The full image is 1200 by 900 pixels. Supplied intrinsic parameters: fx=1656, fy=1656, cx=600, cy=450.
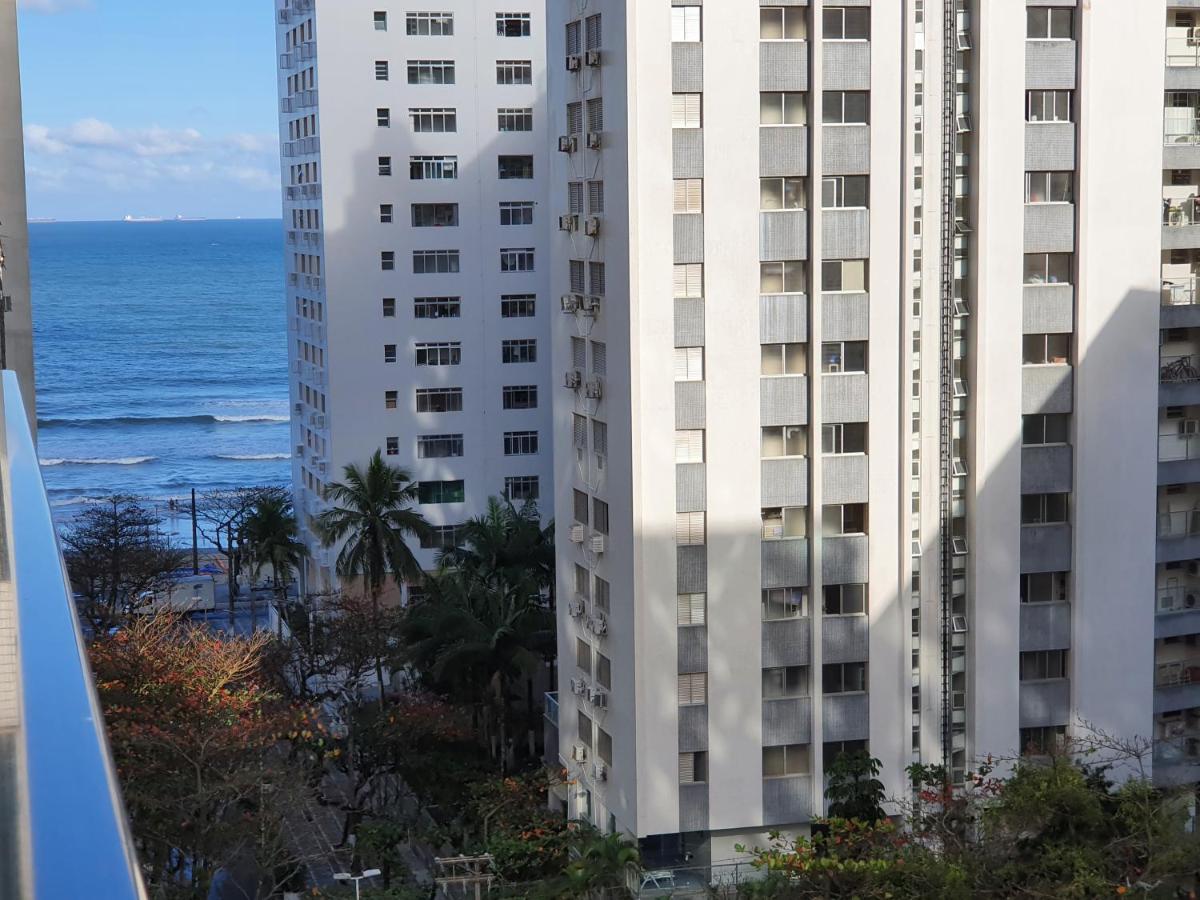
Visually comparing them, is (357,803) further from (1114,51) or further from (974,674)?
(1114,51)

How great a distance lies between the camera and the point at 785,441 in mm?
24734

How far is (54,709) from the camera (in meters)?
1.94

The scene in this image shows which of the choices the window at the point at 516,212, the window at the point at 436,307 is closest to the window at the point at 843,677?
the window at the point at 436,307

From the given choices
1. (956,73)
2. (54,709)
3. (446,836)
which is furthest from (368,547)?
(54,709)

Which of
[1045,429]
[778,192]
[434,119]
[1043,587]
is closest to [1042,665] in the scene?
[1043,587]

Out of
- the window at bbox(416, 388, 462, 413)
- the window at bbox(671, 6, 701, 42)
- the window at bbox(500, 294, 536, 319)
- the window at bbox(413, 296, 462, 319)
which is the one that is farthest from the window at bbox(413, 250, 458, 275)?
the window at bbox(671, 6, 701, 42)

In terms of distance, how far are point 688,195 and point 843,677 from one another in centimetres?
766

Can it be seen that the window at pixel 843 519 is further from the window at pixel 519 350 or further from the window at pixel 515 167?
the window at pixel 515 167

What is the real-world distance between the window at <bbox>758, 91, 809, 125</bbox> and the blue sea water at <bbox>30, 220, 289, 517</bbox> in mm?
53567

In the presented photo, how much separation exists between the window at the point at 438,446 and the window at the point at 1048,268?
2374 centimetres

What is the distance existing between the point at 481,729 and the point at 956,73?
47.3 ft

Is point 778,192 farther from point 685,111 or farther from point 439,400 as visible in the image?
point 439,400

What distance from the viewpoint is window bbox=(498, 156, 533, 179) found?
153ft

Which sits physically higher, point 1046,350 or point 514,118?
point 514,118
